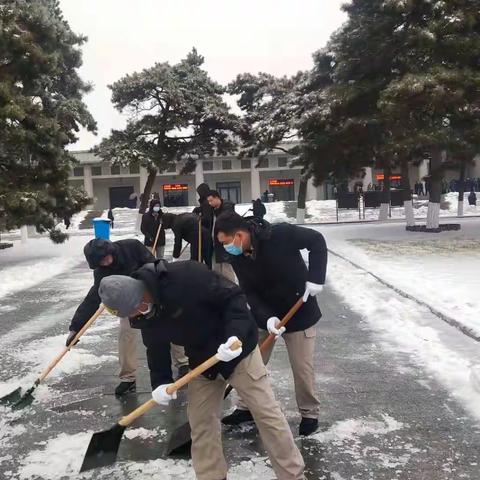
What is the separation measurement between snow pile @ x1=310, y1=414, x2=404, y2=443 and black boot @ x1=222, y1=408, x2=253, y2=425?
1.73 ft

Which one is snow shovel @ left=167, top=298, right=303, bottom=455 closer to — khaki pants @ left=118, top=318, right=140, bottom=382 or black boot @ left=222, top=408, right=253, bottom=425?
black boot @ left=222, top=408, right=253, bottom=425

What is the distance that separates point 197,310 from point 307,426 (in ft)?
5.37

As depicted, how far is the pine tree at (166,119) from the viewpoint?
25.5 meters

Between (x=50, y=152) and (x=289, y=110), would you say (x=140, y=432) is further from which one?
(x=289, y=110)

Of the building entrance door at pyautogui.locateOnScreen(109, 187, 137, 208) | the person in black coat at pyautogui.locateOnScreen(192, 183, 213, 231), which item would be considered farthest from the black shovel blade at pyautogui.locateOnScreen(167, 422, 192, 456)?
the building entrance door at pyautogui.locateOnScreen(109, 187, 137, 208)

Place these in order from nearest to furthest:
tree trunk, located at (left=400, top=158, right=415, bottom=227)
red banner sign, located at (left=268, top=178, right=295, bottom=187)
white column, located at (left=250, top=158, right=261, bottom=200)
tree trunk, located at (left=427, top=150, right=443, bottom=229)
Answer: tree trunk, located at (left=427, top=150, right=443, bottom=229), tree trunk, located at (left=400, top=158, right=415, bottom=227), white column, located at (left=250, top=158, right=261, bottom=200), red banner sign, located at (left=268, top=178, right=295, bottom=187)

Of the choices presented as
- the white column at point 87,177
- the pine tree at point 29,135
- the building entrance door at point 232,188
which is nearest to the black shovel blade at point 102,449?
the pine tree at point 29,135

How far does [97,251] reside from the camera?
4004mm

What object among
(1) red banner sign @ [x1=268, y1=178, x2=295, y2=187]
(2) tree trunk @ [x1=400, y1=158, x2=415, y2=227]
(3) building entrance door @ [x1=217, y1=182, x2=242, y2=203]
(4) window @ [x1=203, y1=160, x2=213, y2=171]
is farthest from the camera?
(3) building entrance door @ [x1=217, y1=182, x2=242, y2=203]

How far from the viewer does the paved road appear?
333 cm

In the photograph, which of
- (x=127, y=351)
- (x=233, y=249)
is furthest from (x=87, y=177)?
(x=233, y=249)

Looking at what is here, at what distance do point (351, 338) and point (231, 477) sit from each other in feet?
11.4

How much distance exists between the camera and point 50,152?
14508 millimetres

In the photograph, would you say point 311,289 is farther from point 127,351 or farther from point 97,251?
point 127,351
